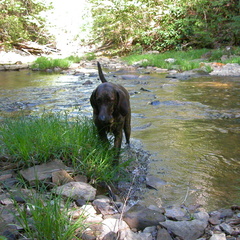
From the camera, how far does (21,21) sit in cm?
2716

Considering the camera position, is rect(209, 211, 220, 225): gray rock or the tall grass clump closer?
the tall grass clump

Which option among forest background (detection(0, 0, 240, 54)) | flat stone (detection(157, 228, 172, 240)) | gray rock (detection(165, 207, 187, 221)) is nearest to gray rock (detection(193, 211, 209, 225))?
gray rock (detection(165, 207, 187, 221))

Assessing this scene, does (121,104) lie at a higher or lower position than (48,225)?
higher

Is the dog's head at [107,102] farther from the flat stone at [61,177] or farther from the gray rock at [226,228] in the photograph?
the gray rock at [226,228]

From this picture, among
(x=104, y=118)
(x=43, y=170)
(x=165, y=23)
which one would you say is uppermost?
(x=165, y=23)

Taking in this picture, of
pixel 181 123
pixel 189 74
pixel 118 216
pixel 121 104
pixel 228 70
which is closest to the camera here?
pixel 118 216

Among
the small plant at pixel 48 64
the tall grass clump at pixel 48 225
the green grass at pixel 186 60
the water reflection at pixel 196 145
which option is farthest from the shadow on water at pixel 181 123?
the small plant at pixel 48 64

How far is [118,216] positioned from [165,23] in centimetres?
2292

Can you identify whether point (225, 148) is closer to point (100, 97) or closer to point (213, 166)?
point (213, 166)

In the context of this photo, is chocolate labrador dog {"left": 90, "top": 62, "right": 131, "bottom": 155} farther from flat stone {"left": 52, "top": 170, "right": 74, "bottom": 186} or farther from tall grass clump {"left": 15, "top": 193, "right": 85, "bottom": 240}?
tall grass clump {"left": 15, "top": 193, "right": 85, "bottom": 240}

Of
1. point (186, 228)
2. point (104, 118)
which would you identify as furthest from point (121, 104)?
point (186, 228)

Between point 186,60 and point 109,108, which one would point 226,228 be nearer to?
point 109,108

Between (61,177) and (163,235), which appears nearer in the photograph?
(163,235)

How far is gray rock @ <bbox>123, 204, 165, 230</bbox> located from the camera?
2412mm
